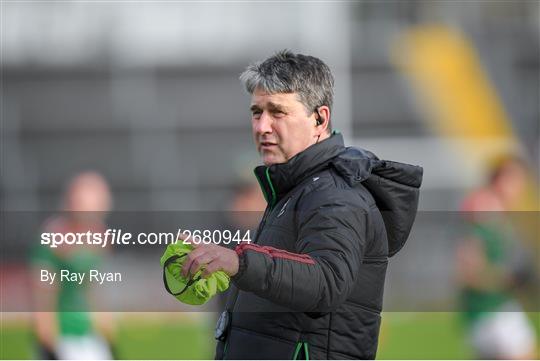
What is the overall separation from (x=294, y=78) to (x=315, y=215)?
0.26m

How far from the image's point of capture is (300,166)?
1725 mm

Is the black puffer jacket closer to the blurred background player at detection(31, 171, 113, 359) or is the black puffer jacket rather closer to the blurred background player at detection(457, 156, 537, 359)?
the blurred background player at detection(31, 171, 113, 359)

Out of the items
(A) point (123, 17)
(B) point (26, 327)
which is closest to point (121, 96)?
(A) point (123, 17)

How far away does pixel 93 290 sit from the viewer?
3.79 m

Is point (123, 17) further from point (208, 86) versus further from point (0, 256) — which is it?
point (0, 256)

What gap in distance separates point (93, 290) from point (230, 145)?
3.48 meters

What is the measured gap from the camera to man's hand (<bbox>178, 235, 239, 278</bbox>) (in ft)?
4.72

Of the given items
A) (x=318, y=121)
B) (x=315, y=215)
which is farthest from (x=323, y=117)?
(x=315, y=215)

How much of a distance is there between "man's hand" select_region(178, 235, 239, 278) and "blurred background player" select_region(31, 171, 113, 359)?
163 cm

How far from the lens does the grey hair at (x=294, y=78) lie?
1719 millimetres

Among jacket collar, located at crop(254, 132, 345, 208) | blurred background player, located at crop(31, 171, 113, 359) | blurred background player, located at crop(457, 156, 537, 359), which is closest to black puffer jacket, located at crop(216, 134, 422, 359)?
jacket collar, located at crop(254, 132, 345, 208)

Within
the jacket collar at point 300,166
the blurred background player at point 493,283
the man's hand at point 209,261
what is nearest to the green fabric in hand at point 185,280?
the man's hand at point 209,261

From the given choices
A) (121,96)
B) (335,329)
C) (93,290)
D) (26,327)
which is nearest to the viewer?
(335,329)

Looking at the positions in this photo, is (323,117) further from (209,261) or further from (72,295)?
(72,295)
